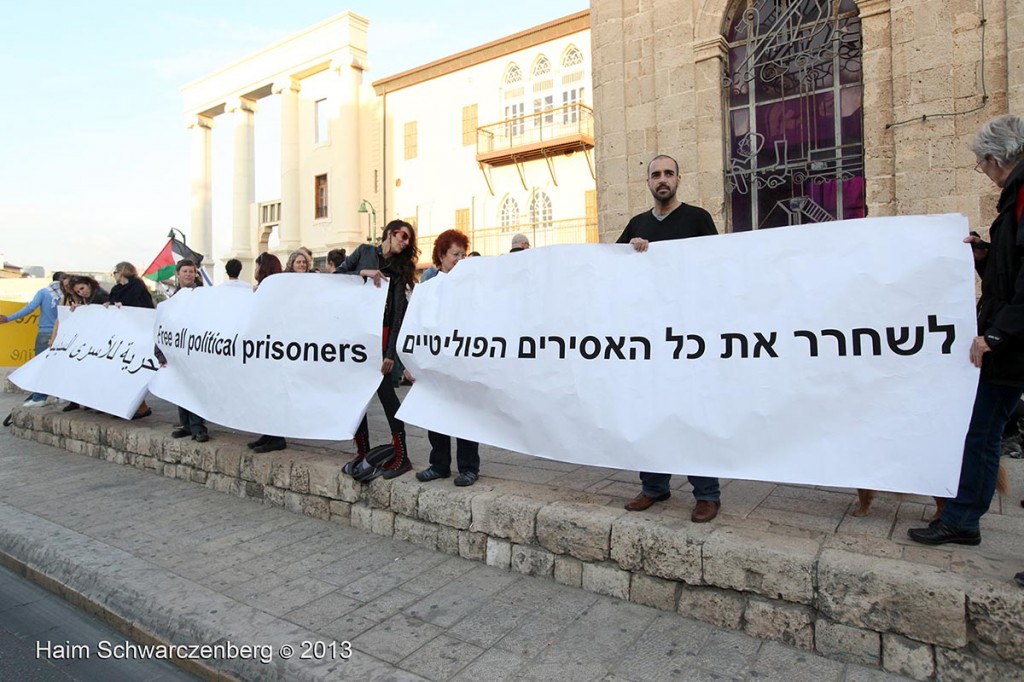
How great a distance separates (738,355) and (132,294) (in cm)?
707

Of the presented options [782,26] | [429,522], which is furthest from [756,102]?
[429,522]

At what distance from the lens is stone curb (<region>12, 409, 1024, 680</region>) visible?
2.38 meters

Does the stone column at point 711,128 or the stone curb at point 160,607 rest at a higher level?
the stone column at point 711,128

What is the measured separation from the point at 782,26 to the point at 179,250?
36.1ft

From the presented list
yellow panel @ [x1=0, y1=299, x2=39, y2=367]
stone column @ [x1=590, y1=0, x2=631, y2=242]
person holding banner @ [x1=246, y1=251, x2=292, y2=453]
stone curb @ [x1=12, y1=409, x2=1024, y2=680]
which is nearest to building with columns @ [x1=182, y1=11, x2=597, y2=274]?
stone column @ [x1=590, y1=0, x2=631, y2=242]

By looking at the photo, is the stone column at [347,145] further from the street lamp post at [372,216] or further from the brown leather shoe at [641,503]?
the brown leather shoe at [641,503]

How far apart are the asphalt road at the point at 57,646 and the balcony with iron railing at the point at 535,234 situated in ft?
53.0

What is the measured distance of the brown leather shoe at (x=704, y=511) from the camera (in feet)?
10.6

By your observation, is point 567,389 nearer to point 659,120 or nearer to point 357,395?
point 357,395

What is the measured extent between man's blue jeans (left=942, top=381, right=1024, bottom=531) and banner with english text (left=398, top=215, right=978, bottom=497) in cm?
22

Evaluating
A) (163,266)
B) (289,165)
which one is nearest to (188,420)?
(163,266)

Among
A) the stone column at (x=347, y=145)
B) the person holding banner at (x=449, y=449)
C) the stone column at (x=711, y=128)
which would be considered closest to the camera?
the person holding banner at (x=449, y=449)

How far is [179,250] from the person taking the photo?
12445 millimetres

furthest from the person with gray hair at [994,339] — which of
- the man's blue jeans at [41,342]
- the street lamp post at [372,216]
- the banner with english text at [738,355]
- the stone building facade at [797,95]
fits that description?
the street lamp post at [372,216]
